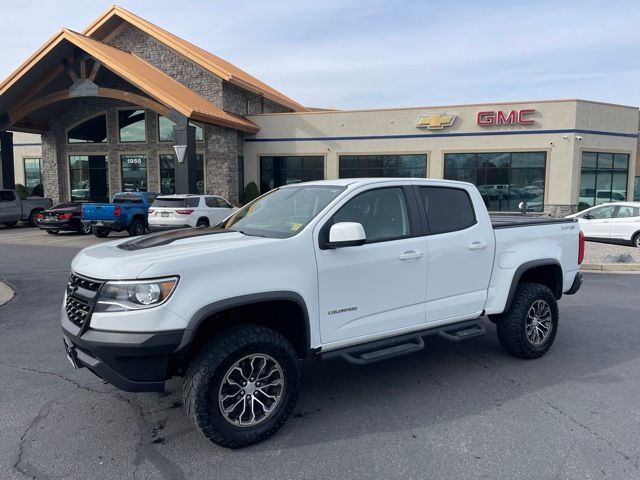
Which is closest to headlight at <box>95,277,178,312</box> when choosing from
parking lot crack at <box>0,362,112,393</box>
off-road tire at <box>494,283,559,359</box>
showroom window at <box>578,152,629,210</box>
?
parking lot crack at <box>0,362,112,393</box>

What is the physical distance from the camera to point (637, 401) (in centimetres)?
430

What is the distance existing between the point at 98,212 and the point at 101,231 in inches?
33.9

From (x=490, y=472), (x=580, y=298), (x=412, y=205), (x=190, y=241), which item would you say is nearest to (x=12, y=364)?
(x=190, y=241)

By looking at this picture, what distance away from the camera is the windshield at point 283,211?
4.04m

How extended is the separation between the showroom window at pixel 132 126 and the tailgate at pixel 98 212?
427 inches

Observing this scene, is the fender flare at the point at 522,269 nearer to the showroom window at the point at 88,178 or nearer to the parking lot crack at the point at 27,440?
the parking lot crack at the point at 27,440

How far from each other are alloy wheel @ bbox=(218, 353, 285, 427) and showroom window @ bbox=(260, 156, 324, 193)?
74.7 feet

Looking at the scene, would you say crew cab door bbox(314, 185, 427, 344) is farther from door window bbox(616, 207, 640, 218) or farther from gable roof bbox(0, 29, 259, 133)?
gable roof bbox(0, 29, 259, 133)

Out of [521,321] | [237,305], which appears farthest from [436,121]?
[237,305]

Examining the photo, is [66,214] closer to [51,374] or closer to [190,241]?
[51,374]

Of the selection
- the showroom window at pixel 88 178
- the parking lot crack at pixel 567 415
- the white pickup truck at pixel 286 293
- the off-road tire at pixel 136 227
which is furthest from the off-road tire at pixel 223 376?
the showroom window at pixel 88 178

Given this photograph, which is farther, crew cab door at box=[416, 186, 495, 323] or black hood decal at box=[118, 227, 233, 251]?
crew cab door at box=[416, 186, 495, 323]

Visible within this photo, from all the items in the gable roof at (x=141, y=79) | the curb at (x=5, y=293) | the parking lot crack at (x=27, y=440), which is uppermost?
the gable roof at (x=141, y=79)

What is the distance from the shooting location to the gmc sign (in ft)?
75.1
